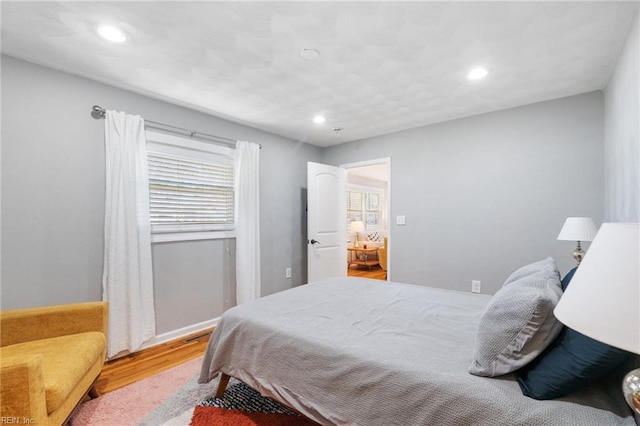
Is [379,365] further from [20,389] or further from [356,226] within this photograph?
[356,226]

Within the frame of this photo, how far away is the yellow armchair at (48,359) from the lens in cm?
120

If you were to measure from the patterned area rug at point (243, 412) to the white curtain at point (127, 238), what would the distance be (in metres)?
1.16

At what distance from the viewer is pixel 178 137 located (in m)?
2.98

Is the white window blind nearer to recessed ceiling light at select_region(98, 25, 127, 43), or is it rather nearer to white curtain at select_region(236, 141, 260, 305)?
white curtain at select_region(236, 141, 260, 305)

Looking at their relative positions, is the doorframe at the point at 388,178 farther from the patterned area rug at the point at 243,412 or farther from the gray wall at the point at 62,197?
the patterned area rug at the point at 243,412

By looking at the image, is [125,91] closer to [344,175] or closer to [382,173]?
[344,175]

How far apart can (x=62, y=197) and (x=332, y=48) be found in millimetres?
2373

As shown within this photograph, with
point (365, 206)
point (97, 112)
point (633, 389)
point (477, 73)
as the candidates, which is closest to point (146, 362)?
point (97, 112)

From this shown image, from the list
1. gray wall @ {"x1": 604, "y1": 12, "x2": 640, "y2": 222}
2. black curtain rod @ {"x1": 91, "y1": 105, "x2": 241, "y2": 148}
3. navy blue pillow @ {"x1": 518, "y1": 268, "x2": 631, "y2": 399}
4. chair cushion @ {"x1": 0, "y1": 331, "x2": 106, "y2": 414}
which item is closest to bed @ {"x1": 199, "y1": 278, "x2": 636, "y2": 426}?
navy blue pillow @ {"x1": 518, "y1": 268, "x2": 631, "y2": 399}

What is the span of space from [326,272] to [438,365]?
307cm

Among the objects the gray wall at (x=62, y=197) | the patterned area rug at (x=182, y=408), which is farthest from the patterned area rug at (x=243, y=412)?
the gray wall at (x=62, y=197)

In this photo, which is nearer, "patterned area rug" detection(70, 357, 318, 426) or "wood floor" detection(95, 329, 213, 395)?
"patterned area rug" detection(70, 357, 318, 426)

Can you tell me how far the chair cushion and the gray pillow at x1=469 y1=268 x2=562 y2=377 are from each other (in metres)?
1.90

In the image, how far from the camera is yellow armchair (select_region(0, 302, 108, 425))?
1.20 m
